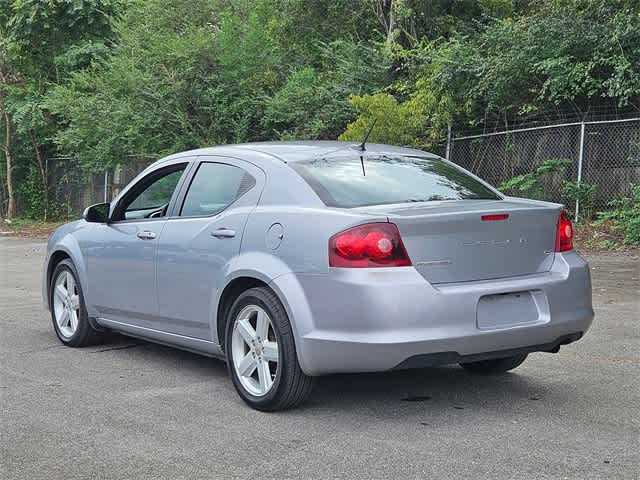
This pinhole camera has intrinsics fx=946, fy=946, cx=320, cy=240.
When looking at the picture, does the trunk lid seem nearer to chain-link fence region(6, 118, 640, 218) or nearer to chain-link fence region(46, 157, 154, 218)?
chain-link fence region(6, 118, 640, 218)

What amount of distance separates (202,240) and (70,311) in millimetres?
2182

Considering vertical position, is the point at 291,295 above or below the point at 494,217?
below

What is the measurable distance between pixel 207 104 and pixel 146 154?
2.14 m

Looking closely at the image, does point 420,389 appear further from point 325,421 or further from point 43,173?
point 43,173

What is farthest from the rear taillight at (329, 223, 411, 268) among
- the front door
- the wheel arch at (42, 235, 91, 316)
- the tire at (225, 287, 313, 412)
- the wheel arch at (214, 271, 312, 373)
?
the wheel arch at (42, 235, 91, 316)

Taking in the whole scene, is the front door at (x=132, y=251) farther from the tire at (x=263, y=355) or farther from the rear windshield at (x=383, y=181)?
the rear windshield at (x=383, y=181)

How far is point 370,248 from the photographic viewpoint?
5.05 metres

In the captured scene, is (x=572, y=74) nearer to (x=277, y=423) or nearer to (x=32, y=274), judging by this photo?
(x=32, y=274)

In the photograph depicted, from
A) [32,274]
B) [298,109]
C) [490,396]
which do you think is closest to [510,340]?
[490,396]

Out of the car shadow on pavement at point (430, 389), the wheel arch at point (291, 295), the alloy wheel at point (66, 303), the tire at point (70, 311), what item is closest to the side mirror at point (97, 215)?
the tire at point (70, 311)

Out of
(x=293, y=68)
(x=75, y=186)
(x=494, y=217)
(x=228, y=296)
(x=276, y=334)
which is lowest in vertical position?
(x=75, y=186)

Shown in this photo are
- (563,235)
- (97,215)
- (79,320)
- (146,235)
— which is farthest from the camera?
(79,320)

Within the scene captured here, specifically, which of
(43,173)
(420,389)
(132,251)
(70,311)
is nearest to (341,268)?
(420,389)

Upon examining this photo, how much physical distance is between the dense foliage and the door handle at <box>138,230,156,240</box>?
36.9 feet
